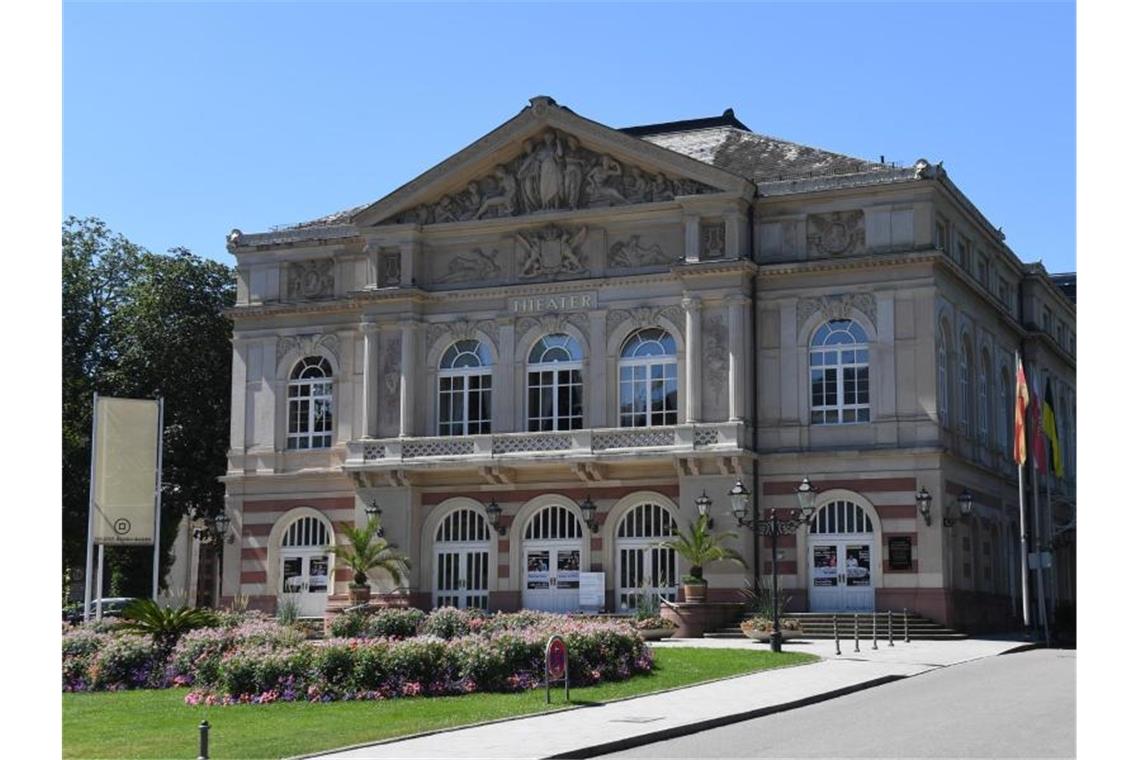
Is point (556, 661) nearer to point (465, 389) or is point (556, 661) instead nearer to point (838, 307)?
point (838, 307)

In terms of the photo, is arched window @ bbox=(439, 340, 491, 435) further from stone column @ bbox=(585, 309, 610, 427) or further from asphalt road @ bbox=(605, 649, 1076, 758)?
asphalt road @ bbox=(605, 649, 1076, 758)

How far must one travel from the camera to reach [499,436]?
50.7 metres

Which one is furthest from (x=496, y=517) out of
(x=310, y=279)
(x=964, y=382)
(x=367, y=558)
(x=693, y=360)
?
(x=964, y=382)

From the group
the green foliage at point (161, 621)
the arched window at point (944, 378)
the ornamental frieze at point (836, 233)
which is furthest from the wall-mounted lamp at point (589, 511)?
the green foliage at point (161, 621)

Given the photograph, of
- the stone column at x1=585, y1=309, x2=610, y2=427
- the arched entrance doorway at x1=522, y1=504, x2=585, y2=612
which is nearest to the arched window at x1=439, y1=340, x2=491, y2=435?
the stone column at x1=585, y1=309, x2=610, y2=427

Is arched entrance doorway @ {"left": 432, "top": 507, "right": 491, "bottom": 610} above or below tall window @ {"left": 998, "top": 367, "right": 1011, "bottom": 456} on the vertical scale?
below

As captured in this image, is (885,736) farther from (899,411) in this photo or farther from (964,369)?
(964,369)

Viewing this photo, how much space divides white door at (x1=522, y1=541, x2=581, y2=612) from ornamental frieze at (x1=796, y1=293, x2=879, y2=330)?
1030 cm

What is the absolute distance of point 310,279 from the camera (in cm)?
5556

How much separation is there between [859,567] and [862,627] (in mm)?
2449

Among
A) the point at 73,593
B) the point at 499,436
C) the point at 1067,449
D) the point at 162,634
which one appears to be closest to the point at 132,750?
the point at 162,634

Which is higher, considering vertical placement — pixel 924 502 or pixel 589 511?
pixel 924 502

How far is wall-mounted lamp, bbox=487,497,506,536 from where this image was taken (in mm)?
50969

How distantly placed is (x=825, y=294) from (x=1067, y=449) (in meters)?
25.3
